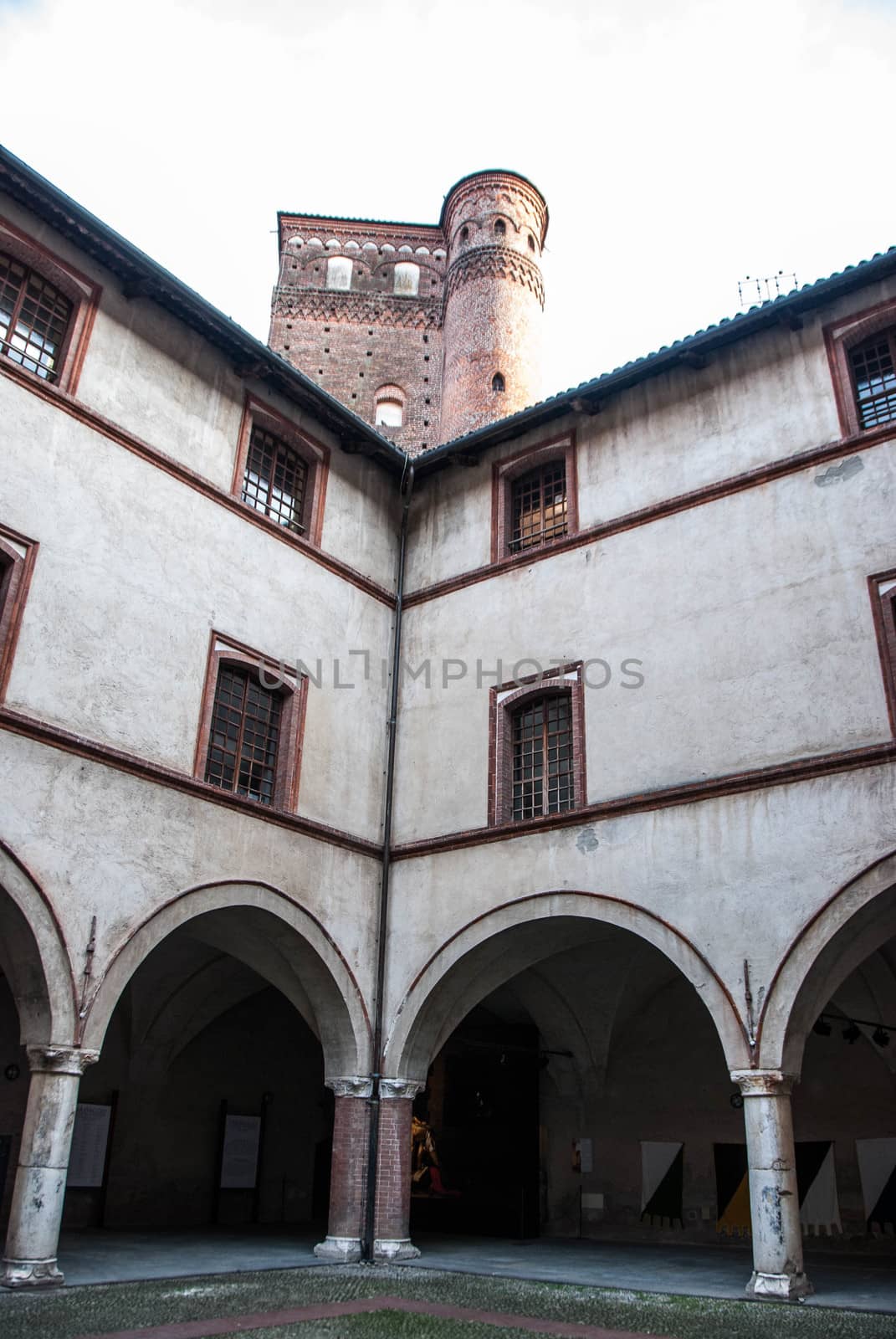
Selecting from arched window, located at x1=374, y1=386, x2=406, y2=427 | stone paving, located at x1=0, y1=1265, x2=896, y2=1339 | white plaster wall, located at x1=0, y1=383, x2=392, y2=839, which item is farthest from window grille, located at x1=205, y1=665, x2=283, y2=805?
arched window, located at x1=374, y1=386, x2=406, y2=427

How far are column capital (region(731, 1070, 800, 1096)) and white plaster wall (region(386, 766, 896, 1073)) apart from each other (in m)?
0.56

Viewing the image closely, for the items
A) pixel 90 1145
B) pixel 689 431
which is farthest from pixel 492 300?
pixel 90 1145

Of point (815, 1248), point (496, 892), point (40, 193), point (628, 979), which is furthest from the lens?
point (628, 979)

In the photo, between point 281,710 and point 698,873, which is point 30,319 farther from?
point 698,873

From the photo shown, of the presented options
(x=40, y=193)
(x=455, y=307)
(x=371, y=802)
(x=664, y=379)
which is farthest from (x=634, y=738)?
(x=455, y=307)

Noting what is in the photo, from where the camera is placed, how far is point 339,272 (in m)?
34.8

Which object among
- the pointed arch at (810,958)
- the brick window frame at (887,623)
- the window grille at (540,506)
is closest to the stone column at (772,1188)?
the pointed arch at (810,958)

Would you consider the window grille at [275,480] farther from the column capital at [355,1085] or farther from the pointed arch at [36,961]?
the column capital at [355,1085]

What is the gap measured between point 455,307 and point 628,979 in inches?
819

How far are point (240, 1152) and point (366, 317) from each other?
82.4ft

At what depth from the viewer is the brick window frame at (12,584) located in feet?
34.4

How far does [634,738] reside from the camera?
40.6 ft

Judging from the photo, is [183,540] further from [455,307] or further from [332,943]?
[455,307]

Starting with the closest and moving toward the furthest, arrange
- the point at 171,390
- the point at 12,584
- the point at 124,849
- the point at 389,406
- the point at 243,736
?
the point at 12,584 < the point at 124,849 < the point at 243,736 < the point at 171,390 < the point at 389,406
